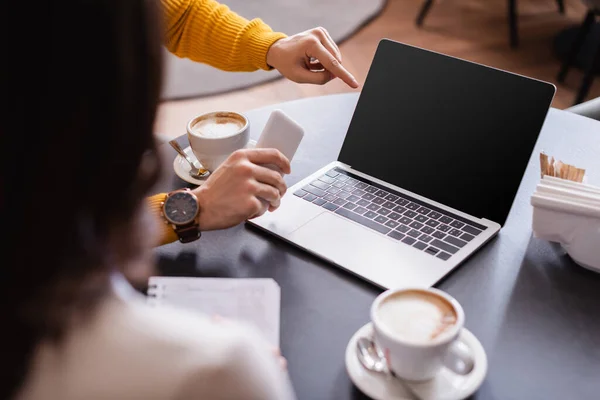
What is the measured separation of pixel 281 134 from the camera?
1.00 m

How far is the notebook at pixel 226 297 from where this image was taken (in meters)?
0.81

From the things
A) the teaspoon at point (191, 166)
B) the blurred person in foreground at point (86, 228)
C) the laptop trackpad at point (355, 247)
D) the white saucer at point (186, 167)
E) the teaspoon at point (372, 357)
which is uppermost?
the blurred person in foreground at point (86, 228)

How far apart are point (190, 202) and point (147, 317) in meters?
0.54

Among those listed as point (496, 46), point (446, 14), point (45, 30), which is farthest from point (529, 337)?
point (446, 14)

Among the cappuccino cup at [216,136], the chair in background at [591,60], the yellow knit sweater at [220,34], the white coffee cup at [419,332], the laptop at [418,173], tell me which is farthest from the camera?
the chair in background at [591,60]

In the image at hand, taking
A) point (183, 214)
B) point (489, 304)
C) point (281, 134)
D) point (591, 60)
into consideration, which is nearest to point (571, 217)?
point (489, 304)

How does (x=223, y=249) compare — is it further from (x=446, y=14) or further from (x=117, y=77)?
(x=446, y=14)

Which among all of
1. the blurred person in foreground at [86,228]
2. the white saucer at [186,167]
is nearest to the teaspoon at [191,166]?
the white saucer at [186,167]

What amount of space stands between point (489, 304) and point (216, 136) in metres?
0.52

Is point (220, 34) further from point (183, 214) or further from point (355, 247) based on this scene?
point (355, 247)

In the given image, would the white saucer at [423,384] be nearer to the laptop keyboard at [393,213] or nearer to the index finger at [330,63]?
the laptop keyboard at [393,213]

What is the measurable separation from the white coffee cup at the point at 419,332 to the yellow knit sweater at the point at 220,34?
2.61 feet

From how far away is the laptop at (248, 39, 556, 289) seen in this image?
93cm

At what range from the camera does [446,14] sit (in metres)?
3.68
